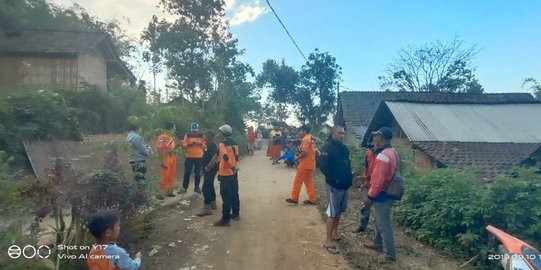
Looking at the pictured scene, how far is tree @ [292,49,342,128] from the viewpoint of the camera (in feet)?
130

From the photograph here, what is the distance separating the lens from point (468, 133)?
39.2ft

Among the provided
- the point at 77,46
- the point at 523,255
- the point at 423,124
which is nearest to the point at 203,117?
the point at 77,46

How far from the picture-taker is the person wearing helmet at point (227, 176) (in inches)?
235

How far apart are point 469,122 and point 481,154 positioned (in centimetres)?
331

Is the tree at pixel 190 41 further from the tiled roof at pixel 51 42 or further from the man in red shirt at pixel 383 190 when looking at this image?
the man in red shirt at pixel 383 190

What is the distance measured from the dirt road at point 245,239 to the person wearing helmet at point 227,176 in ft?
0.85

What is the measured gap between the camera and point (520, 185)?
4863 millimetres

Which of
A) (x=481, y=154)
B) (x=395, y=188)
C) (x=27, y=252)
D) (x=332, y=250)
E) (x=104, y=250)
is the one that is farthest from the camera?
(x=481, y=154)

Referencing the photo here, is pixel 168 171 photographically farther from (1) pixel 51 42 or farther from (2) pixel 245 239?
(1) pixel 51 42

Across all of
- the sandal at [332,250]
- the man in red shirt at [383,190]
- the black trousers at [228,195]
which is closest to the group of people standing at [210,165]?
the black trousers at [228,195]

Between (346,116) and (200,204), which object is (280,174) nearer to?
(200,204)

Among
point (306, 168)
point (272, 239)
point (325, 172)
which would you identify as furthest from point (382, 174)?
point (306, 168)

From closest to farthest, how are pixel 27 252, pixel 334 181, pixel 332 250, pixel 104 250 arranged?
pixel 104 250 → pixel 27 252 → pixel 332 250 → pixel 334 181

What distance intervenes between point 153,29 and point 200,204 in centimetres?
1779
